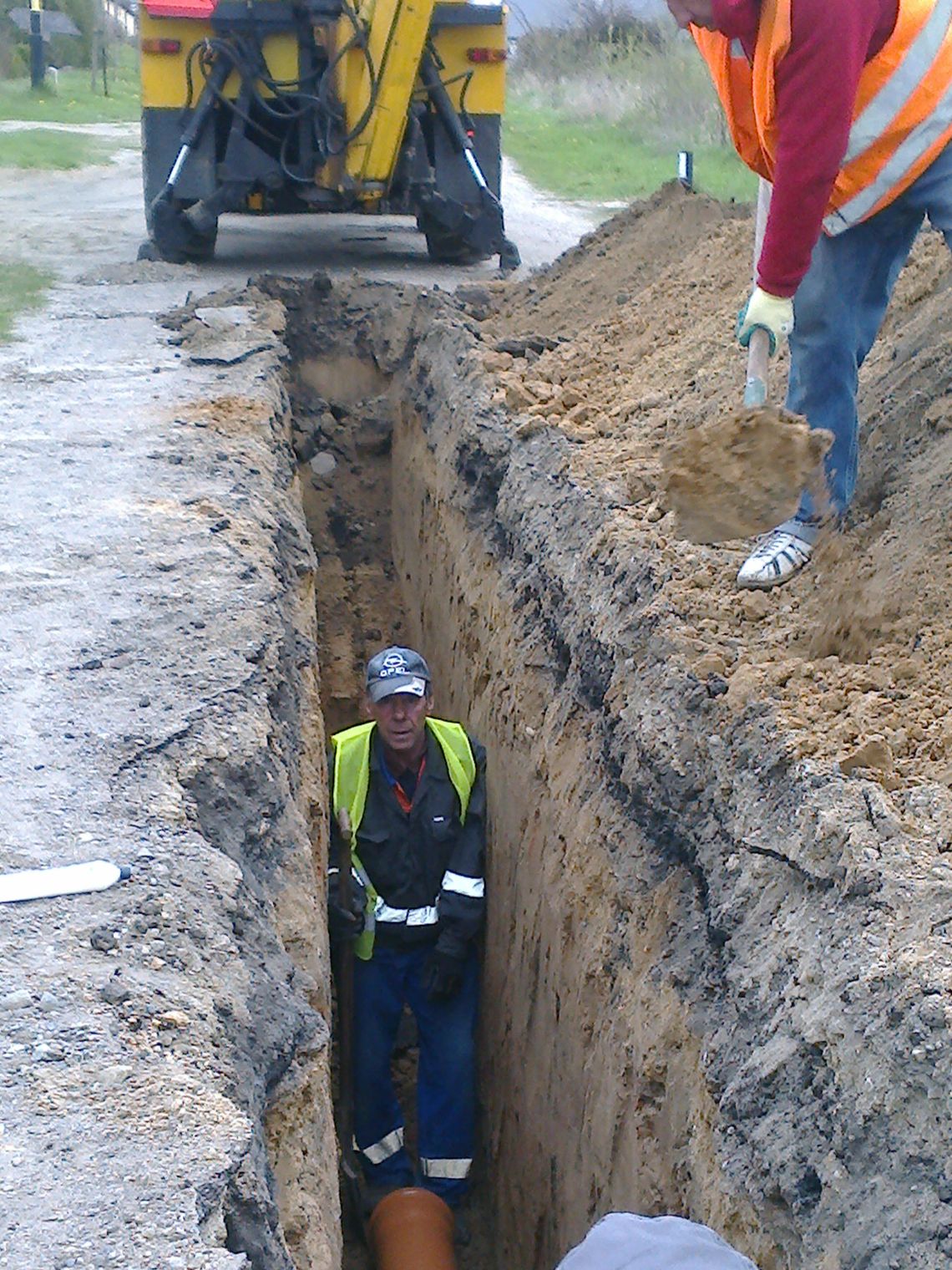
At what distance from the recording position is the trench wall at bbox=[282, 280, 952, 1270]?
2.39 m

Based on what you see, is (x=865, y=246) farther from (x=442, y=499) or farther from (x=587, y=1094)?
(x=442, y=499)

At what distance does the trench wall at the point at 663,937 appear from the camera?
239 centimetres

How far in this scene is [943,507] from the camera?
12.3 ft

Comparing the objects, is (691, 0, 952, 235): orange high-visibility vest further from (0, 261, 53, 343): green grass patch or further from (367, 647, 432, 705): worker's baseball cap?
(0, 261, 53, 343): green grass patch

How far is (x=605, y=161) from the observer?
19.2 meters

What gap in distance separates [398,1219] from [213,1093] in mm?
2896

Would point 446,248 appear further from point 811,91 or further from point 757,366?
point 811,91

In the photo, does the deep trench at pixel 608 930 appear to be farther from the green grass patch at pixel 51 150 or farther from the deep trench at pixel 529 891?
the green grass patch at pixel 51 150

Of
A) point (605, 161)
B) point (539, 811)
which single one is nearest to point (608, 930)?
point (539, 811)

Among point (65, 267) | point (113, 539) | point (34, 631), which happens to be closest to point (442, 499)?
point (113, 539)

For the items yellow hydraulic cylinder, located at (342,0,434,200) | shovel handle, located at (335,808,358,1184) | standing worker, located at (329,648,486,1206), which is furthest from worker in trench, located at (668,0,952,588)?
yellow hydraulic cylinder, located at (342,0,434,200)

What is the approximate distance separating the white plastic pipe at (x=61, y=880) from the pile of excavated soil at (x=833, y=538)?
4.86 feet

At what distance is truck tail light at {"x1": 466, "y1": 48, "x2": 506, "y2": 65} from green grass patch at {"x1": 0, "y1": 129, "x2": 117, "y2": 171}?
10233mm

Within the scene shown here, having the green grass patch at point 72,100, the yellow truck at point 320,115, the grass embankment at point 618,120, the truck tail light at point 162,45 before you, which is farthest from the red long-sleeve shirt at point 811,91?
the green grass patch at point 72,100
